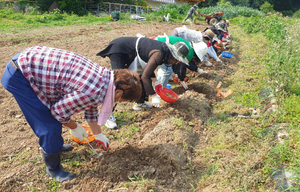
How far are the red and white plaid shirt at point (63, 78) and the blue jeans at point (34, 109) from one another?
0.05m

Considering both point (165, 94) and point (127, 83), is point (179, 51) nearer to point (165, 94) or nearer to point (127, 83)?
point (165, 94)

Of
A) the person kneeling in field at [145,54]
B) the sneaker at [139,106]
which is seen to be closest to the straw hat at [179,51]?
the person kneeling in field at [145,54]

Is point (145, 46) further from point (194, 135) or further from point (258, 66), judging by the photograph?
point (258, 66)

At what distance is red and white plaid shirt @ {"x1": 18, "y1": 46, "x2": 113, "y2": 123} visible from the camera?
65.3 inches

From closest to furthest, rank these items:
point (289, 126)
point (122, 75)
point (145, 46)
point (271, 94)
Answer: point (122, 75) → point (289, 126) → point (145, 46) → point (271, 94)

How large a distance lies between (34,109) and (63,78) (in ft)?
1.28

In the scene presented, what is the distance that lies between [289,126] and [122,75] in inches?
99.5

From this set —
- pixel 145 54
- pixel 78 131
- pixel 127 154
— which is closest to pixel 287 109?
pixel 145 54

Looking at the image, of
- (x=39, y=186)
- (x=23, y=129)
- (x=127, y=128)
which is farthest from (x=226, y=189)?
(x=23, y=129)

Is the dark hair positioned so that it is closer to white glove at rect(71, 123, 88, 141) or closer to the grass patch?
white glove at rect(71, 123, 88, 141)

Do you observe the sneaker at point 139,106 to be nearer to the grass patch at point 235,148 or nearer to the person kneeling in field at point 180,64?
the person kneeling in field at point 180,64

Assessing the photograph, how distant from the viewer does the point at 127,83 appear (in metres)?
1.79

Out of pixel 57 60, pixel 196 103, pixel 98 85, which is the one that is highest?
pixel 57 60

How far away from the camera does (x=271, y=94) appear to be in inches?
152
